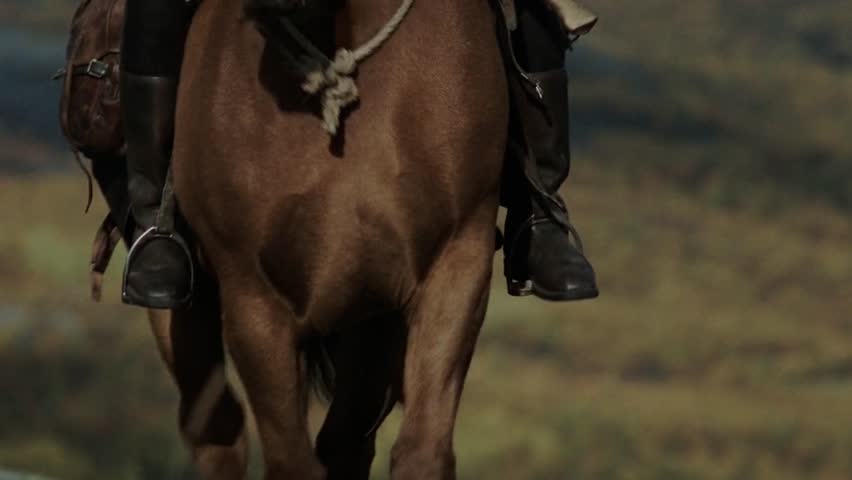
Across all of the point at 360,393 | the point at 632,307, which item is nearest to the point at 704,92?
the point at 632,307

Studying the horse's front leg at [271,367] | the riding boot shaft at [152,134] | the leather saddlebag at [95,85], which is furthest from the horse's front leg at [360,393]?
the leather saddlebag at [95,85]

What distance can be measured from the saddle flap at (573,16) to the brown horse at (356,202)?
0.38 metres

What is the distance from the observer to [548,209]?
6.74 m

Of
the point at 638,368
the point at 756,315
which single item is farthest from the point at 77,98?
the point at 756,315

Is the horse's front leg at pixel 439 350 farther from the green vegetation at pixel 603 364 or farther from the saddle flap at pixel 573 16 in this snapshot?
the green vegetation at pixel 603 364

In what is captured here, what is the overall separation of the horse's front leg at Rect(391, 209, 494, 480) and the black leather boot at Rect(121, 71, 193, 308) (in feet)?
2.90

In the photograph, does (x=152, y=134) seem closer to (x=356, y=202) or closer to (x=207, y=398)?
(x=356, y=202)

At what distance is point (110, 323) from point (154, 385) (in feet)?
2.42

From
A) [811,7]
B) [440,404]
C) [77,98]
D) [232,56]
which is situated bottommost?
[811,7]

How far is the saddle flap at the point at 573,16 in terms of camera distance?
259 inches

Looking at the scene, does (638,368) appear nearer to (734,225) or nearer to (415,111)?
(734,225)

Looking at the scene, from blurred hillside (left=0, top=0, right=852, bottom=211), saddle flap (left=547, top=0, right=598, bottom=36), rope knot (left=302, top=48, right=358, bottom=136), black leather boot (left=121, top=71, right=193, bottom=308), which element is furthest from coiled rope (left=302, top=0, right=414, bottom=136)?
blurred hillside (left=0, top=0, right=852, bottom=211)

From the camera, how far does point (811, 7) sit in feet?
80.3

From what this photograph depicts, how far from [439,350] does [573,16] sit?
1.08 meters
